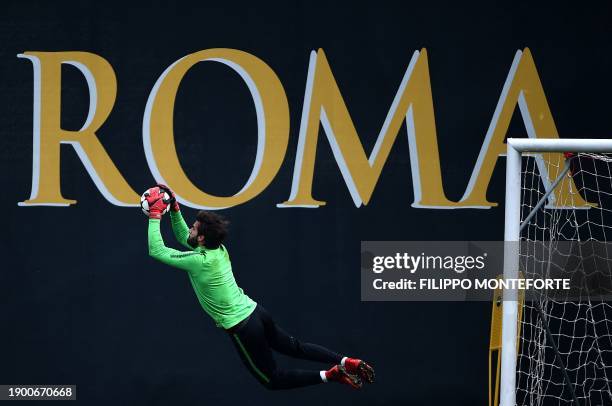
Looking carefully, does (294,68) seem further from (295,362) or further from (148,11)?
(295,362)

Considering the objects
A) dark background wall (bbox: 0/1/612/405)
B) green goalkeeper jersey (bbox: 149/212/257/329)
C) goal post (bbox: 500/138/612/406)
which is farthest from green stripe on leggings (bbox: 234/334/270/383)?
goal post (bbox: 500/138/612/406)

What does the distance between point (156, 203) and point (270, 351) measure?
126 centimetres

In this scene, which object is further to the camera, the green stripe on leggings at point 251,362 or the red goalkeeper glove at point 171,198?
the green stripe on leggings at point 251,362

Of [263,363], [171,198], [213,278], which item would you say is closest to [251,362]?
[263,363]

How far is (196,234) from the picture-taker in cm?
684

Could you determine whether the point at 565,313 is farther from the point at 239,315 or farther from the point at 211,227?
the point at 211,227

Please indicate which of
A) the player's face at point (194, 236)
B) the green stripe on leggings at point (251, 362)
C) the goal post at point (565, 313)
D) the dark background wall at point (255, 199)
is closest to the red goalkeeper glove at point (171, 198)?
the player's face at point (194, 236)

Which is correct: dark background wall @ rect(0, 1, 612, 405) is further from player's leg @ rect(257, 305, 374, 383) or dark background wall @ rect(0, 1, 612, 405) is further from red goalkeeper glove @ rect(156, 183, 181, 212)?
red goalkeeper glove @ rect(156, 183, 181, 212)

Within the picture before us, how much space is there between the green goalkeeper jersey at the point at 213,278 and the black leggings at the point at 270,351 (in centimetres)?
9

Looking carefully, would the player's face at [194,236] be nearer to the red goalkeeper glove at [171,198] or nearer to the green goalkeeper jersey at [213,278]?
the green goalkeeper jersey at [213,278]

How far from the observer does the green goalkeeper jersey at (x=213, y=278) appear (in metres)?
6.77

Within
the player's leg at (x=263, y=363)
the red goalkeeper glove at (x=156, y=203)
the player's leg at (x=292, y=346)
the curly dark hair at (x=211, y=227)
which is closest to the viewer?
the red goalkeeper glove at (x=156, y=203)

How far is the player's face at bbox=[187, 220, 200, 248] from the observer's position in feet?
22.4

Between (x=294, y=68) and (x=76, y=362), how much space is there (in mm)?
2650
